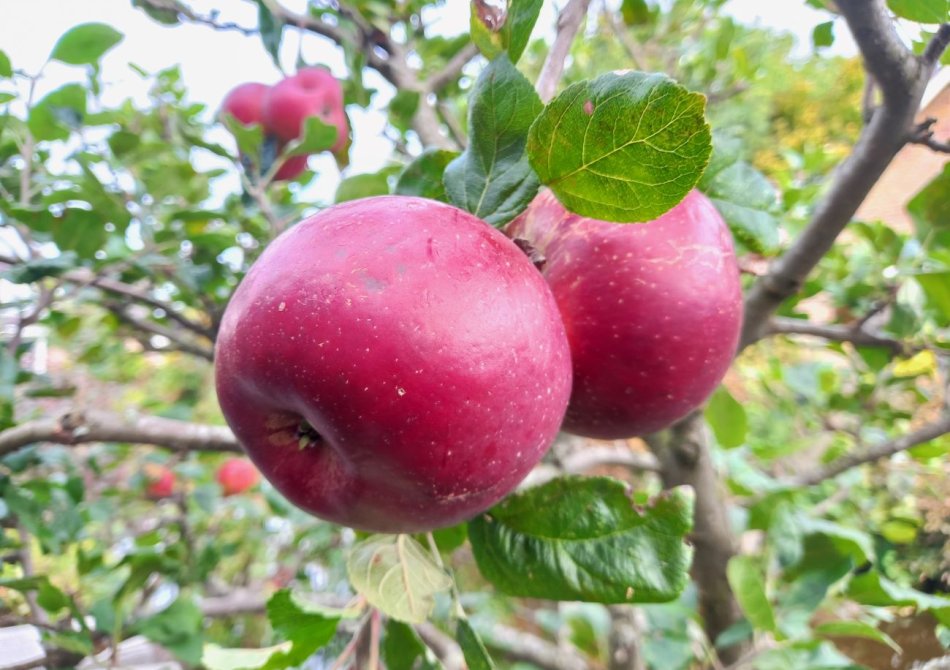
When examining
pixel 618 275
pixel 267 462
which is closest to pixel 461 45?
pixel 618 275

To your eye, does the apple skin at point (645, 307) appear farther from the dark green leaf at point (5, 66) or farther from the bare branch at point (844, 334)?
the dark green leaf at point (5, 66)

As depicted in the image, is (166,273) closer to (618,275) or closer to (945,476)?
(618,275)

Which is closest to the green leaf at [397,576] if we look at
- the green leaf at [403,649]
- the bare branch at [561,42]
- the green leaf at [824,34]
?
the green leaf at [403,649]

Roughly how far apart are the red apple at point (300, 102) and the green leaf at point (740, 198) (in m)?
0.80

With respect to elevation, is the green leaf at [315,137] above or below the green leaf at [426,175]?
below

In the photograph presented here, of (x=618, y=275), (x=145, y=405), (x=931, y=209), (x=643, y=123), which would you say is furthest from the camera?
(x=145, y=405)

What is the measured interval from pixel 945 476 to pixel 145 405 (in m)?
1.94

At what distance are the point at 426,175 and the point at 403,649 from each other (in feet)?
1.60

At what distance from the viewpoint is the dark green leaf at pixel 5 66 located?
979 millimetres

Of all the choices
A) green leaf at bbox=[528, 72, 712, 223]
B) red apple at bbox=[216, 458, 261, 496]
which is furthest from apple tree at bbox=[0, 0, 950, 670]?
red apple at bbox=[216, 458, 261, 496]

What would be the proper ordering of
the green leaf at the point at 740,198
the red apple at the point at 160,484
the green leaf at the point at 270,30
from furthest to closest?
the red apple at the point at 160,484 < the green leaf at the point at 270,30 < the green leaf at the point at 740,198

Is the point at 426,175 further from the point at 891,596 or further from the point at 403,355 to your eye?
the point at 891,596

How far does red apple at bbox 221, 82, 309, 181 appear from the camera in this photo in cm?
131

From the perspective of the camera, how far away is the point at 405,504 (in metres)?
0.40
